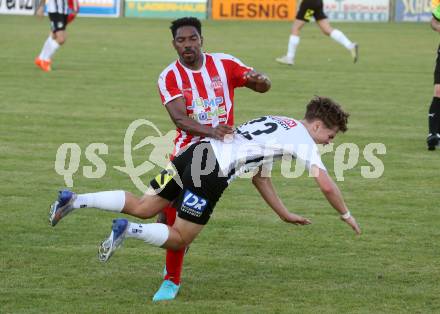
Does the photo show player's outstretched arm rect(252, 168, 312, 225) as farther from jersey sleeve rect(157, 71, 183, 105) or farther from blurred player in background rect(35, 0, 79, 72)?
blurred player in background rect(35, 0, 79, 72)

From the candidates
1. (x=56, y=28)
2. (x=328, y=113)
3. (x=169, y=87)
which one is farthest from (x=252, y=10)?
(x=328, y=113)

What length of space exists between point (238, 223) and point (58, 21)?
42.9 feet

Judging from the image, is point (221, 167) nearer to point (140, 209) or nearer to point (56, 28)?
point (140, 209)

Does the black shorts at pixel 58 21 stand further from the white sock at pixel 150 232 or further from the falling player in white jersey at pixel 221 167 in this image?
the white sock at pixel 150 232

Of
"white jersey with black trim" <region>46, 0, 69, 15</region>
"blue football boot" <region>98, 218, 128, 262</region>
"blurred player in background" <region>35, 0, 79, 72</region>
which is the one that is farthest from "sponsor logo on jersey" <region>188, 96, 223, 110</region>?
"white jersey with black trim" <region>46, 0, 69, 15</region>

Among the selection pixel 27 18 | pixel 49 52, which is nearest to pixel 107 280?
pixel 49 52

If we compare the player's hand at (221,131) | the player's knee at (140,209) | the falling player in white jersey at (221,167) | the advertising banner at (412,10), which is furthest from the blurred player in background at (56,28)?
the advertising banner at (412,10)

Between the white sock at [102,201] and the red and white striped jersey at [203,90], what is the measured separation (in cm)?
59

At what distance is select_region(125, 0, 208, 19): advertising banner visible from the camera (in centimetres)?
3856

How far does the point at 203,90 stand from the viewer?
24.6ft

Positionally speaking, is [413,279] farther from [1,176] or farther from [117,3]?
[117,3]

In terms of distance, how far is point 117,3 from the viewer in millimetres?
38844

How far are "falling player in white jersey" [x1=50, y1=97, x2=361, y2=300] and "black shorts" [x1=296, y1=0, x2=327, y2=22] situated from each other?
628 inches

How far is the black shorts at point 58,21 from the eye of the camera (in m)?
21.4
